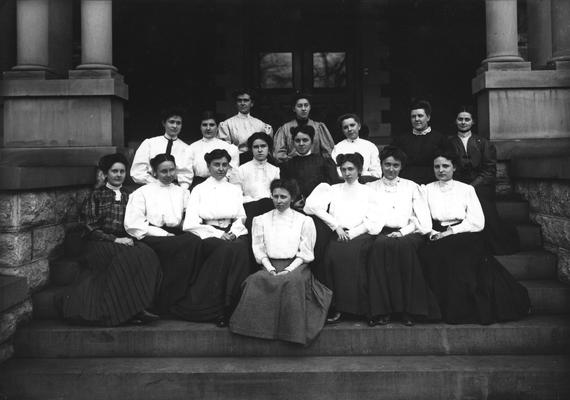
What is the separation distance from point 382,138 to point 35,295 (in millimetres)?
6077

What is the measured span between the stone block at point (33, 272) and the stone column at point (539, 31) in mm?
6733

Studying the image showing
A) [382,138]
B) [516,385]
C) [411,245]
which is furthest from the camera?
[382,138]

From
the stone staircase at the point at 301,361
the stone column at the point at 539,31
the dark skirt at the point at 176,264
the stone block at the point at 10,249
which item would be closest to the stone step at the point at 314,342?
the stone staircase at the point at 301,361

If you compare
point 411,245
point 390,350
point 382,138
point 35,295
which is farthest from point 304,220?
point 382,138

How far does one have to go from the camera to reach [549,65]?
6027 millimetres

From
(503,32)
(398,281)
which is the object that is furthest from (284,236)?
(503,32)

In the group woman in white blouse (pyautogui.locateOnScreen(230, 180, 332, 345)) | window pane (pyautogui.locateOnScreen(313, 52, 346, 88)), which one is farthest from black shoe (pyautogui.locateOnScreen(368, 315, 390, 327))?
window pane (pyautogui.locateOnScreen(313, 52, 346, 88))

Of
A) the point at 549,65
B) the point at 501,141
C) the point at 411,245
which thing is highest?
the point at 549,65

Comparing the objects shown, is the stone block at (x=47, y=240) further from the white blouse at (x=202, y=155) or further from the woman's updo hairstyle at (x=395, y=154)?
the woman's updo hairstyle at (x=395, y=154)

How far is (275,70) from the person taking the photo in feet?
29.4

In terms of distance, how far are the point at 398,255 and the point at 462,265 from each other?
0.53m

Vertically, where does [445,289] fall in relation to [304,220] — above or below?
below

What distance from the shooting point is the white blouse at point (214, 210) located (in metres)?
4.52

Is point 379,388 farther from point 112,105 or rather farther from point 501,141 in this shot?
point 112,105
